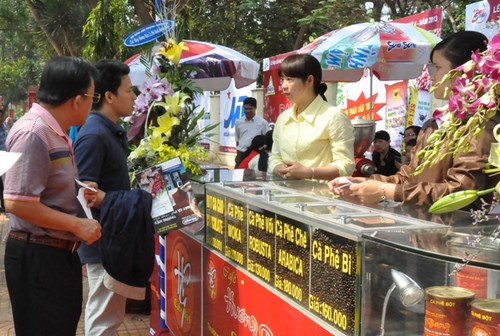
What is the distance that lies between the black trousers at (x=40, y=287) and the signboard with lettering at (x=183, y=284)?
0.84m

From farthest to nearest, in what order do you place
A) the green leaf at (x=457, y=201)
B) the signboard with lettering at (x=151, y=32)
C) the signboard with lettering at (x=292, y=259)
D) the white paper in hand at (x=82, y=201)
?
1. the signboard with lettering at (x=151, y=32)
2. the white paper in hand at (x=82, y=201)
3. the signboard with lettering at (x=292, y=259)
4. the green leaf at (x=457, y=201)

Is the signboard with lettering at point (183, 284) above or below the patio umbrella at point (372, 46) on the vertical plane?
below

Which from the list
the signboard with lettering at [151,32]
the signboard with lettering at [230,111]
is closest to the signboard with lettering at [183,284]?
the signboard with lettering at [151,32]

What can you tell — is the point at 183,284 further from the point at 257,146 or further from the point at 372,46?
the point at 372,46

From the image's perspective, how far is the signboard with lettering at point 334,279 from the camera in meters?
1.81

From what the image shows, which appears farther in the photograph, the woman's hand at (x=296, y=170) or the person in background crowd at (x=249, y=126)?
the person in background crowd at (x=249, y=126)

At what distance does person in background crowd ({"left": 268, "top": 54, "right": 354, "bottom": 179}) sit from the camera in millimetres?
3141

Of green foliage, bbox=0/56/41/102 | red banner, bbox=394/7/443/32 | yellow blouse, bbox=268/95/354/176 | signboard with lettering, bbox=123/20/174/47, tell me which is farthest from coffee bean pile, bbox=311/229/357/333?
green foliage, bbox=0/56/41/102

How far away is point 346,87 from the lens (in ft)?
35.8

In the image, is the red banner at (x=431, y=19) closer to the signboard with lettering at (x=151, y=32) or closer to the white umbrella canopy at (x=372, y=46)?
the white umbrella canopy at (x=372, y=46)

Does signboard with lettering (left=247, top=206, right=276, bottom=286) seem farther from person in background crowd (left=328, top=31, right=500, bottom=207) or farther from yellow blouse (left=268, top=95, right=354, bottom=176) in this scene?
yellow blouse (left=268, top=95, right=354, bottom=176)

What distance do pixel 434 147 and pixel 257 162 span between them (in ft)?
15.0

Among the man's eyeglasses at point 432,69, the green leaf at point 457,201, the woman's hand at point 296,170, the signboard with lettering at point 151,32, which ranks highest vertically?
the signboard with lettering at point 151,32

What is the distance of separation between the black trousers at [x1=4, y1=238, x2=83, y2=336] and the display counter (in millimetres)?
734
